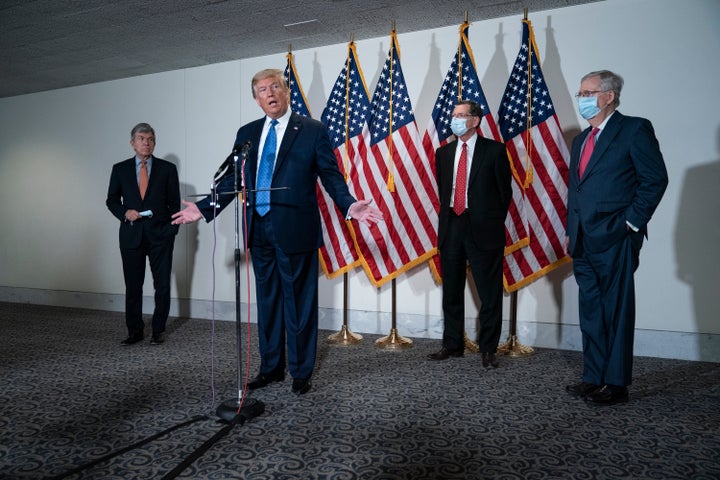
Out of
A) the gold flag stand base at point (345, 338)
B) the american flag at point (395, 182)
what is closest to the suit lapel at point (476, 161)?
the american flag at point (395, 182)

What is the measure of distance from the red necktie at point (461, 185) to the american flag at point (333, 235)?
1128 mm

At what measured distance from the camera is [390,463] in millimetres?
1990

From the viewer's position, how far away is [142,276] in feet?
14.1

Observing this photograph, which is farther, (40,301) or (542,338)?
(40,301)

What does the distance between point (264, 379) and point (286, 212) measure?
102 cm

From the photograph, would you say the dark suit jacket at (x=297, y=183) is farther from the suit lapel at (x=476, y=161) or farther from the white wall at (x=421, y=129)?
the suit lapel at (x=476, y=161)

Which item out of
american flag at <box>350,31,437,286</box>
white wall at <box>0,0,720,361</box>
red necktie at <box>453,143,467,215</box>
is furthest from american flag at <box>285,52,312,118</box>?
red necktie at <box>453,143,467,215</box>

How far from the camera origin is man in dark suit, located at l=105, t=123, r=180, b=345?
13.8 feet

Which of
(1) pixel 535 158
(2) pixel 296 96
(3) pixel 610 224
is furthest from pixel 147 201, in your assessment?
(3) pixel 610 224

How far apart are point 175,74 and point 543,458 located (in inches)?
211

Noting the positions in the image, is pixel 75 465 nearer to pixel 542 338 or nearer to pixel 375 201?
pixel 375 201

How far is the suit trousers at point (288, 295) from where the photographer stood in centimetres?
279

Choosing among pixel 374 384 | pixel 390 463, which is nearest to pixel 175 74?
pixel 374 384

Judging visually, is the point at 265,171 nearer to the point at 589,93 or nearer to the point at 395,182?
the point at 395,182
